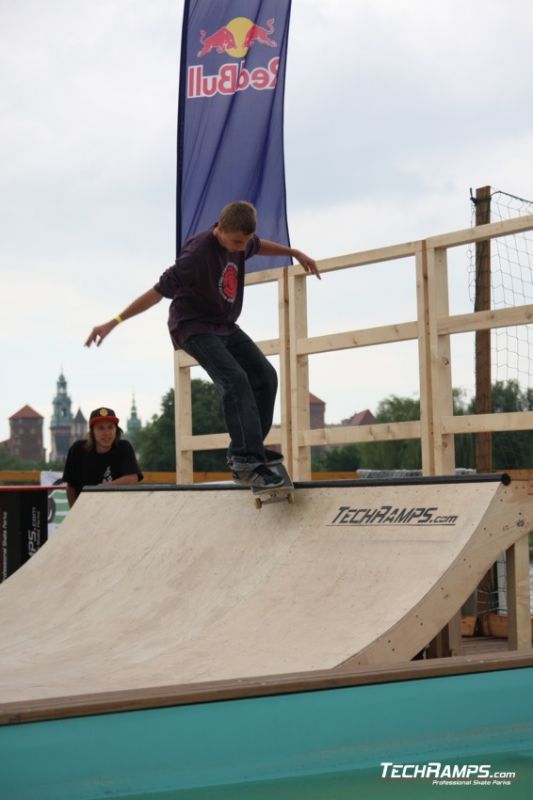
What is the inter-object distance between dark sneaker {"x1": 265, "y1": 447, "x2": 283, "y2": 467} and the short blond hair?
1.35 meters

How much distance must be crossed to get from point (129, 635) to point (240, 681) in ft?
6.33

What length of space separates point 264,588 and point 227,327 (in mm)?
1782

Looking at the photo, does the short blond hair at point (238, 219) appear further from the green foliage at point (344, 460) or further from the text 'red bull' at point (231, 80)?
the green foliage at point (344, 460)

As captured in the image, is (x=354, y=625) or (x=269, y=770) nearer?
(x=269, y=770)

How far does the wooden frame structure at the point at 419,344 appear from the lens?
7590 mm

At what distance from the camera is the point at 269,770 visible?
4129 mm

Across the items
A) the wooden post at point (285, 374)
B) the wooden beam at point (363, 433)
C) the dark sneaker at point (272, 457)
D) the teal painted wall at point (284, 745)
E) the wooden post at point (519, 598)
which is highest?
the wooden post at point (285, 374)

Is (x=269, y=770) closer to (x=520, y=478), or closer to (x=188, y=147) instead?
(x=520, y=478)

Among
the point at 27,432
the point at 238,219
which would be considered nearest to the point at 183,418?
the point at 238,219

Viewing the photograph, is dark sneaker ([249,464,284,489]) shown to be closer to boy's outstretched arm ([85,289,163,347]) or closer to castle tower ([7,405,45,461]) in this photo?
boy's outstretched arm ([85,289,163,347])

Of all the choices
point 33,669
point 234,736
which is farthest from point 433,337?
point 234,736

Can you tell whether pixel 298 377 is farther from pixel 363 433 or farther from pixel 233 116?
pixel 233 116

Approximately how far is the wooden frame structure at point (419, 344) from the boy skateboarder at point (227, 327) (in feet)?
4.42

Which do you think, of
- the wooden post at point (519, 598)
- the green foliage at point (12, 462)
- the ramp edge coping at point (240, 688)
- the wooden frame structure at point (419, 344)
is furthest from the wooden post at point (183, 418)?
the green foliage at point (12, 462)
